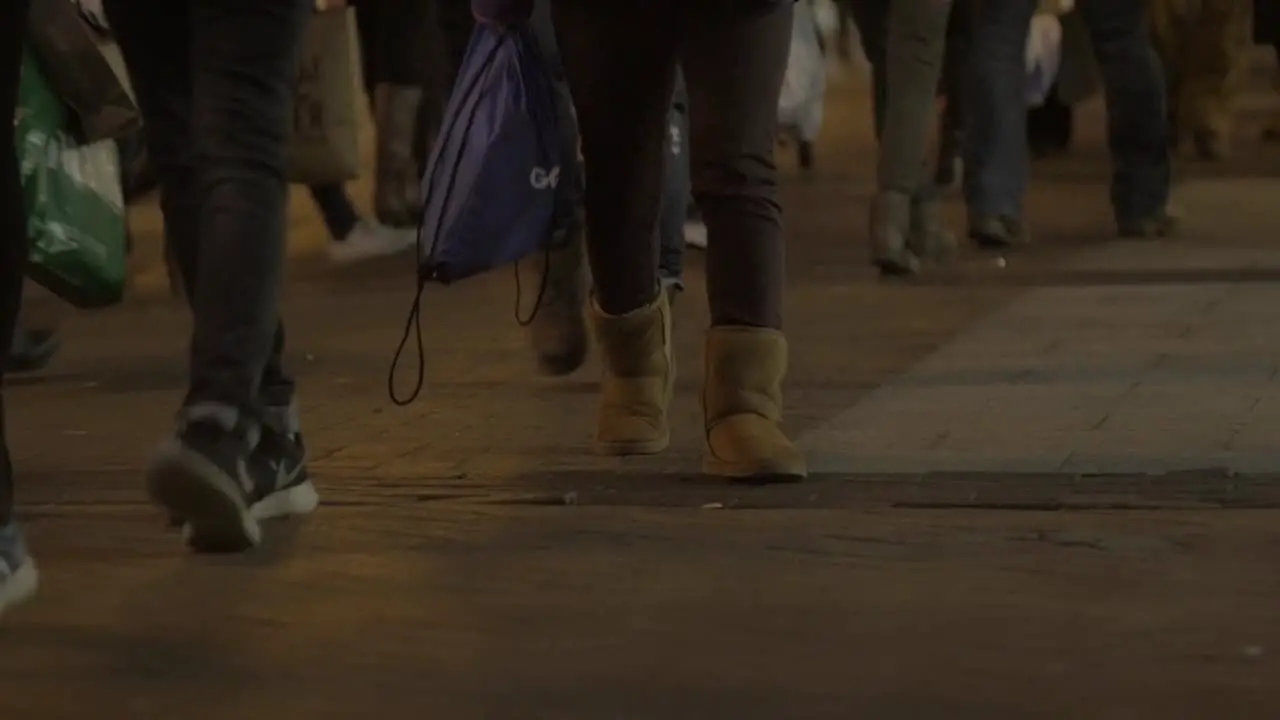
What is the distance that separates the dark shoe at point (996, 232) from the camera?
6.68m

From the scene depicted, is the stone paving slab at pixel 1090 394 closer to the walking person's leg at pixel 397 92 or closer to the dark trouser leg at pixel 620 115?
the dark trouser leg at pixel 620 115

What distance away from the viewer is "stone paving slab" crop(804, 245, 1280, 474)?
12.2 ft

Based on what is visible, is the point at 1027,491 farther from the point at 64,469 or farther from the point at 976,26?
the point at 976,26

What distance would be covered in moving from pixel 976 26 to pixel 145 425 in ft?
10.4

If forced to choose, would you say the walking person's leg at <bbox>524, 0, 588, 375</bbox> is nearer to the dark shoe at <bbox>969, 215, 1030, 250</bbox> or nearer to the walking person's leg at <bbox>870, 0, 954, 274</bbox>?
the walking person's leg at <bbox>870, 0, 954, 274</bbox>

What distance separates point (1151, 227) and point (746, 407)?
3490 mm

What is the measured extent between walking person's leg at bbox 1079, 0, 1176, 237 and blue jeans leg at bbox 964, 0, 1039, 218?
24 cm

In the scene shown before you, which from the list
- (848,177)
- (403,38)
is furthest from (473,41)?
(848,177)

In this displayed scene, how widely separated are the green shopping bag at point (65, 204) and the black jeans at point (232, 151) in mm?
233

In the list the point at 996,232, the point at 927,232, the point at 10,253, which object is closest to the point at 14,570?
the point at 10,253

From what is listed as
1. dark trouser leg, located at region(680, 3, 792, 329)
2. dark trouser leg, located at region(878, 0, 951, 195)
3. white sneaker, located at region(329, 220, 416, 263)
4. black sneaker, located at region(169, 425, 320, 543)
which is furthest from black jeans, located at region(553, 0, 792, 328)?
white sneaker, located at region(329, 220, 416, 263)

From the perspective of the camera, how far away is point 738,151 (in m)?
3.59

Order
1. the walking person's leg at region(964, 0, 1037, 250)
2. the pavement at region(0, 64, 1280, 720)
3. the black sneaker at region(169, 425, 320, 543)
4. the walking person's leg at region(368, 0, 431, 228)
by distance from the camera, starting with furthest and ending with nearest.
A: the walking person's leg at region(368, 0, 431, 228) → the walking person's leg at region(964, 0, 1037, 250) → the black sneaker at region(169, 425, 320, 543) → the pavement at region(0, 64, 1280, 720)

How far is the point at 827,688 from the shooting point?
8.28 ft
